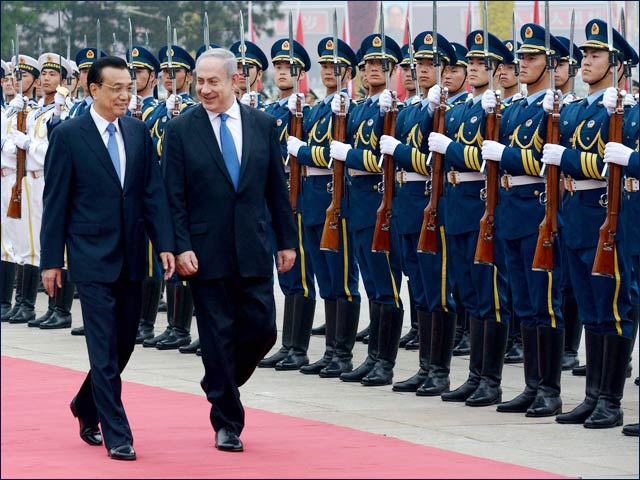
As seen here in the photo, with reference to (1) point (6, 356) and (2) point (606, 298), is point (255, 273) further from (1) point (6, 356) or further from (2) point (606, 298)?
(1) point (6, 356)

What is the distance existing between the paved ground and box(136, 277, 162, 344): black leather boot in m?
0.25

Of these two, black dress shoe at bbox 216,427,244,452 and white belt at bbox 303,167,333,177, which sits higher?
white belt at bbox 303,167,333,177

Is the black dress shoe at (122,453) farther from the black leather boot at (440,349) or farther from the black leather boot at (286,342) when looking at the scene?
the black leather boot at (286,342)

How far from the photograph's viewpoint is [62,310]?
43.6ft

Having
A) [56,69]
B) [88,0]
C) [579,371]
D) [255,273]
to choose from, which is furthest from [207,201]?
[88,0]

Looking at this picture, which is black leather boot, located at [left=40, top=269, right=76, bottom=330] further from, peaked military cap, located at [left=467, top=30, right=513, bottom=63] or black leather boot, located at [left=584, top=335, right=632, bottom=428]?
black leather boot, located at [left=584, top=335, right=632, bottom=428]

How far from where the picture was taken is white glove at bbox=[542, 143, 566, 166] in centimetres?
859

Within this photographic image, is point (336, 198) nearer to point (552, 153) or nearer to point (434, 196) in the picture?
point (434, 196)

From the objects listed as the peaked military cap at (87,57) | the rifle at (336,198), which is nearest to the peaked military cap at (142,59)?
the peaked military cap at (87,57)

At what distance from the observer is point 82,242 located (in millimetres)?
7617

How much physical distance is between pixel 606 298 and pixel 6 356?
14.9ft

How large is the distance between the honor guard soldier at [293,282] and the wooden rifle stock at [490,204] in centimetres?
189

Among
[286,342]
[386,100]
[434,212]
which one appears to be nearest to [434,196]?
[434,212]

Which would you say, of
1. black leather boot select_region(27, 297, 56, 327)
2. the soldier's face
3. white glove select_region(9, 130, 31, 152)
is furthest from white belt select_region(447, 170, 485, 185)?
white glove select_region(9, 130, 31, 152)
